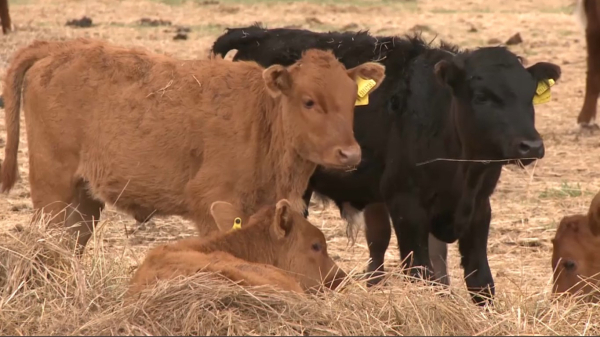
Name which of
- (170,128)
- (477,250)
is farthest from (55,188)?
(477,250)

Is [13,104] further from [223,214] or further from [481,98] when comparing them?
[481,98]

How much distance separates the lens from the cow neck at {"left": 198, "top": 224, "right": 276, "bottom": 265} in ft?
20.3

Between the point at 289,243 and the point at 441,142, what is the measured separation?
1333 millimetres

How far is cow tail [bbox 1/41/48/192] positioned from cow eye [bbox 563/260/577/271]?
348cm

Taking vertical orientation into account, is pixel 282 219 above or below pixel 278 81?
below

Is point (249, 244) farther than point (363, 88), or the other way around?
point (363, 88)

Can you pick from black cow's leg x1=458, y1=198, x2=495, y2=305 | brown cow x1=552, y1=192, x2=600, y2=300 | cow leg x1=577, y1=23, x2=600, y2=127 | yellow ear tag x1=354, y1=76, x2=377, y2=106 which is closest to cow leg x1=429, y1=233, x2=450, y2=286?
black cow's leg x1=458, y1=198, x2=495, y2=305

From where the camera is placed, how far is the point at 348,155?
21.5 feet

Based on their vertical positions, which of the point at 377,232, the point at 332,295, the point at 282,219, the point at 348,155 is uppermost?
the point at 348,155

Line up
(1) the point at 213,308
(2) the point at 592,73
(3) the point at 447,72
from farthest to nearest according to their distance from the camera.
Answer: (2) the point at 592,73
(3) the point at 447,72
(1) the point at 213,308

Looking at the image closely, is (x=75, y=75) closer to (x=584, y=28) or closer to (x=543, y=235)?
(x=543, y=235)

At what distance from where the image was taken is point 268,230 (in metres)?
6.38

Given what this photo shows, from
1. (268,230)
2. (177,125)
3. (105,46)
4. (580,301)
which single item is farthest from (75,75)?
(580,301)

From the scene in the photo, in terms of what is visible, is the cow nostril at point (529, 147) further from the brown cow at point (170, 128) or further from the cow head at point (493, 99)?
the brown cow at point (170, 128)
